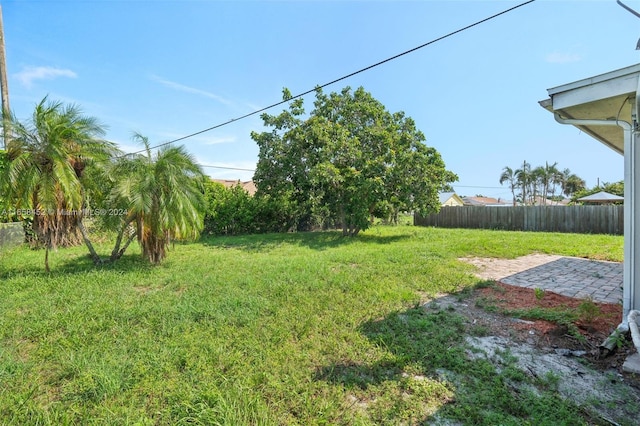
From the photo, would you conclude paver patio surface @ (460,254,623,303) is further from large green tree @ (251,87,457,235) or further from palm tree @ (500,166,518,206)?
palm tree @ (500,166,518,206)

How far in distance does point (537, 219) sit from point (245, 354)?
1588 cm

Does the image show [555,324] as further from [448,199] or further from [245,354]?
[448,199]

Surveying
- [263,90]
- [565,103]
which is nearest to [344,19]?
[263,90]

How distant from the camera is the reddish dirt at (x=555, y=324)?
2.65m

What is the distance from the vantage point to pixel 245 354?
271cm

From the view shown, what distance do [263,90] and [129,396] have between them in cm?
817

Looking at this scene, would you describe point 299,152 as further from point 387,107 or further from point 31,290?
point 31,290

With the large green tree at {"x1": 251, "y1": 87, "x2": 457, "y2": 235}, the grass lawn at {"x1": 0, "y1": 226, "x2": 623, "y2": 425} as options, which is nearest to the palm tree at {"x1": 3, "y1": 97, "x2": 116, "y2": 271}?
the grass lawn at {"x1": 0, "y1": 226, "x2": 623, "y2": 425}

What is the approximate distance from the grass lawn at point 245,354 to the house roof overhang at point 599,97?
262cm

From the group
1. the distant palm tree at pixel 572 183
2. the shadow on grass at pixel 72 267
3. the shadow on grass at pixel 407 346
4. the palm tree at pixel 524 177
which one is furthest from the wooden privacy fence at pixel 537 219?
the distant palm tree at pixel 572 183

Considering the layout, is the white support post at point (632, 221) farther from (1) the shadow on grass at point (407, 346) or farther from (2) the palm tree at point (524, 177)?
(2) the palm tree at point (524, 177)

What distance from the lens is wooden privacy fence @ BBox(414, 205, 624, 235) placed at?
12273 millimetres

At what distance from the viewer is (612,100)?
2.90 m

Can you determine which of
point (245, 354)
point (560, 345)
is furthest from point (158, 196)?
point (560, 345)
